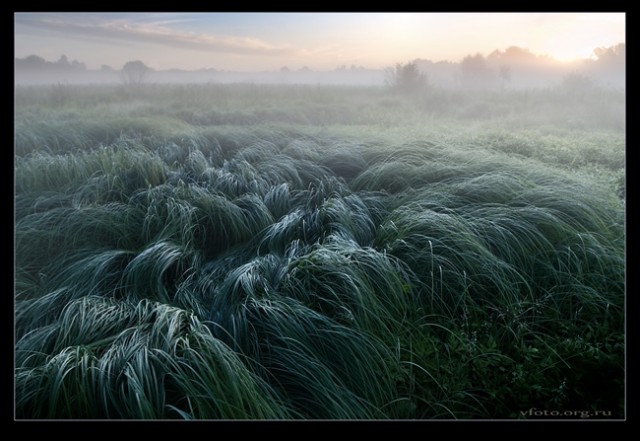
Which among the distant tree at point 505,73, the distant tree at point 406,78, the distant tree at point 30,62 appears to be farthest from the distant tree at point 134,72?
the distant tree at point 505,73

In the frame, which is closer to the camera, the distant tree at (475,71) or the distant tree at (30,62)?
the distant tree at (30,62)

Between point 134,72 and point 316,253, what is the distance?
4.36ft

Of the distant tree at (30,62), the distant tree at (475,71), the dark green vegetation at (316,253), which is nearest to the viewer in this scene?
the dark green vegetation at (316,253)

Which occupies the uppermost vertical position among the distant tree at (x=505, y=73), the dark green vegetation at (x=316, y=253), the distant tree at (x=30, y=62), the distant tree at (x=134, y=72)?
the distant tree at (x=30, y=62)

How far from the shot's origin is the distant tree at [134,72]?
7.95 feet

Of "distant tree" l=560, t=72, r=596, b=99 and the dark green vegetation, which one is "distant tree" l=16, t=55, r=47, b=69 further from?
"distant tree" l=560, t=72, r=596, b=99

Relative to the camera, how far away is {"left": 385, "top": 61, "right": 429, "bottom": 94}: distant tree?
2480mm

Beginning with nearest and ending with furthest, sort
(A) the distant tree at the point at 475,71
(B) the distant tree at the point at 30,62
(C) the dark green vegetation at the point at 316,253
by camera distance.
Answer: (C) the dark green vegetation at the point at 316,253 < (B) the distant tree at the point at 30,62 < (A) the distant tree at the point at 475,71

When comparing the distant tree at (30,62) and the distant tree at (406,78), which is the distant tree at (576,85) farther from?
the distant tree at (30,62)

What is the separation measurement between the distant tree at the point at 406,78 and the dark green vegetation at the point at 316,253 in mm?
69

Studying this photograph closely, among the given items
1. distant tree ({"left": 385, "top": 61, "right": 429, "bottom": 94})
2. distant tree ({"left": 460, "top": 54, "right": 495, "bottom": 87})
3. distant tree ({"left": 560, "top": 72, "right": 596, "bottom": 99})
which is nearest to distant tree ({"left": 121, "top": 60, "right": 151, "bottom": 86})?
distant tree ({"left": 385, "top": 61, "right": 429, "bottom": 94})

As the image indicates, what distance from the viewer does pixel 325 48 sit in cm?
241
